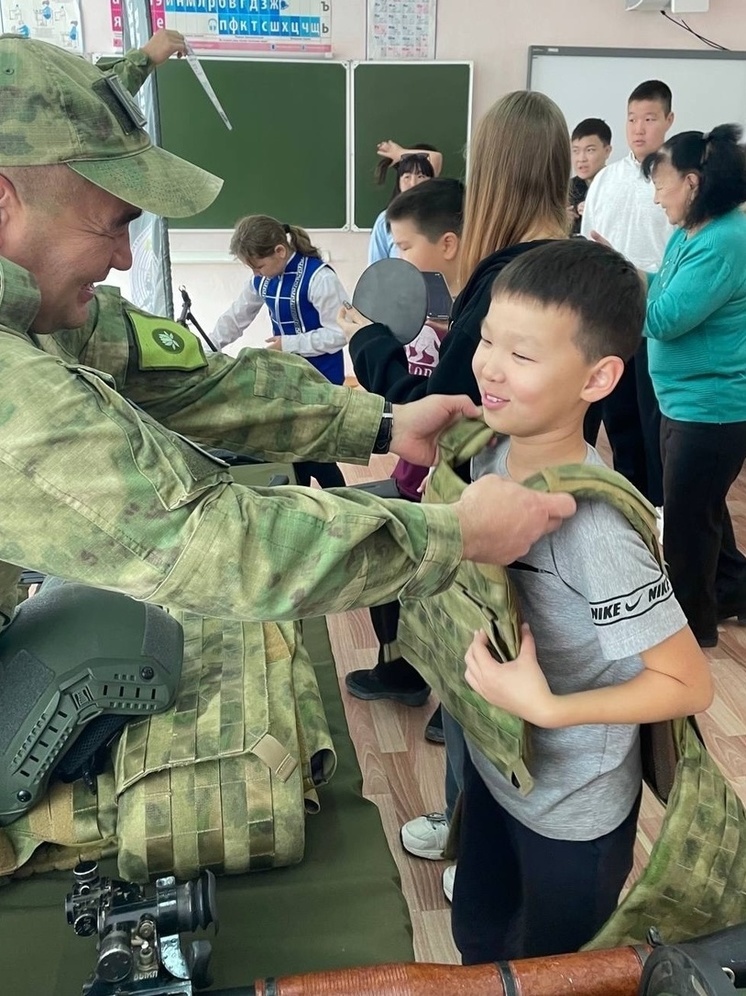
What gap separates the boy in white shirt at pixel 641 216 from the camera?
3.12 metres

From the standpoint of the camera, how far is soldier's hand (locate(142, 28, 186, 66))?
143cm

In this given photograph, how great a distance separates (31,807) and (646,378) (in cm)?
275

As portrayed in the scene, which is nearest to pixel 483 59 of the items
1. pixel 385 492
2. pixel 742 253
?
pixel 742 253

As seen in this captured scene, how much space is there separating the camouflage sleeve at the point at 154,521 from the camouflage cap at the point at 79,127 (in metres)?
0.23

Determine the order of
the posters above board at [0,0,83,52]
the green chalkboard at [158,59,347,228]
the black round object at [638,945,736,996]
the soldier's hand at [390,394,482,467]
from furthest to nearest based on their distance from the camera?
the green chalkboard at [158,59,347,228]
the posters above board at [0,0,83,52]
the soldier's hand at [390,394,482,467]
the black round object at [638,945,736,996]

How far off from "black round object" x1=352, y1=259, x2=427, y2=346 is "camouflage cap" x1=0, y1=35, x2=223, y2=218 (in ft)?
2.11

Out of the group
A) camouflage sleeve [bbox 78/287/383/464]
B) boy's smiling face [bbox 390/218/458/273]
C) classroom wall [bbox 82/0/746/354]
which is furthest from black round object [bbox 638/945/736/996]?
classroom wall [bbox 82/0/746/354]

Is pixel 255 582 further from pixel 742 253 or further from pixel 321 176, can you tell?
pixel 321 176

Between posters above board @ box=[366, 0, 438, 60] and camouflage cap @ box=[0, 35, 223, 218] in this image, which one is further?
posters above board @ box=[366, 0, 438, 60]

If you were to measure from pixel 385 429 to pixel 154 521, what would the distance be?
57 centimetres

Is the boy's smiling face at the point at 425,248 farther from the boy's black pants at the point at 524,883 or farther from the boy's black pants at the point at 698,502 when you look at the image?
the boy's black pants at the point at 524,883

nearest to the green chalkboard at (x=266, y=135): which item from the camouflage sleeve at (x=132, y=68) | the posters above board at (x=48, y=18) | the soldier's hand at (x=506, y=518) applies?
the posters above board at (x=48, y=18)

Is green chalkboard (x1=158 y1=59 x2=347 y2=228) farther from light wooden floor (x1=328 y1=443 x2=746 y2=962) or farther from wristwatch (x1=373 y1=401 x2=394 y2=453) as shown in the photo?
wristwatch (x1=373 y1=401 x2=394 y2=453)

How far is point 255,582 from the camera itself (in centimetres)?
72
